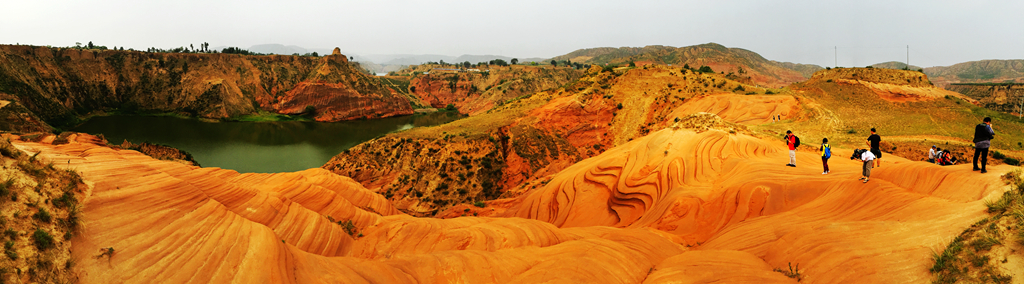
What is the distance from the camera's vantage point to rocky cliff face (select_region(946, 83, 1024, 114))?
72750 millimetres

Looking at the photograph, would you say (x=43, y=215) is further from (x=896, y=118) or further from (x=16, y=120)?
(x=16, y=120)

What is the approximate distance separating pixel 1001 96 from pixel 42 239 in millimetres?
135418

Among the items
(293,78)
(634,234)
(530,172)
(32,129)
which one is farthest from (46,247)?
(293,78)

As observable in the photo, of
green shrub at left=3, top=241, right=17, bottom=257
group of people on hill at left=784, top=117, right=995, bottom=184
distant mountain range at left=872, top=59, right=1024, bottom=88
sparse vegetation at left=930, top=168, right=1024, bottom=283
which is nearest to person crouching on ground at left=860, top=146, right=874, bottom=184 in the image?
group of people on hill at left=784, top=117, right=995, bottom=184

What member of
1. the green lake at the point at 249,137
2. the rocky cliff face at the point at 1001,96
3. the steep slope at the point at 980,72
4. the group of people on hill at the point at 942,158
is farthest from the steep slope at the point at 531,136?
the steep slope at the point at 980,72

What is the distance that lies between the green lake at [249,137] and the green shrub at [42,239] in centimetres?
4275

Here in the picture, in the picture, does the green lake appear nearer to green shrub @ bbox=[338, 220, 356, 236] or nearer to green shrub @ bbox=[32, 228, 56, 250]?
green shrub @ bbox=[338, 220, 356, 236]

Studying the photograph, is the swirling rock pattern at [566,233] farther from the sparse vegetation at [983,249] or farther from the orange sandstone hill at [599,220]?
the sparse vegetation at [983,249]

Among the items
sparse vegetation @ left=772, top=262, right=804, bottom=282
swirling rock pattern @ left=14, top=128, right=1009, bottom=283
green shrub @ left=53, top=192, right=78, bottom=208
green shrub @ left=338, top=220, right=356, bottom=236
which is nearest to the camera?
green shrub @ left=53, top=192, right=78, bottom=208

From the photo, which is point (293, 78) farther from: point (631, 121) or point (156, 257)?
point (156, 257)

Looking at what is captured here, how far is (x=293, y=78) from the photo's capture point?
9600cm

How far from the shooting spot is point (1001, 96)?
79062mm

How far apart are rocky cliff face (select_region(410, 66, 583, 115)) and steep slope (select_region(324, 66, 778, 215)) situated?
58580mm

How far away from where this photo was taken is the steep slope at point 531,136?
31484 mm
